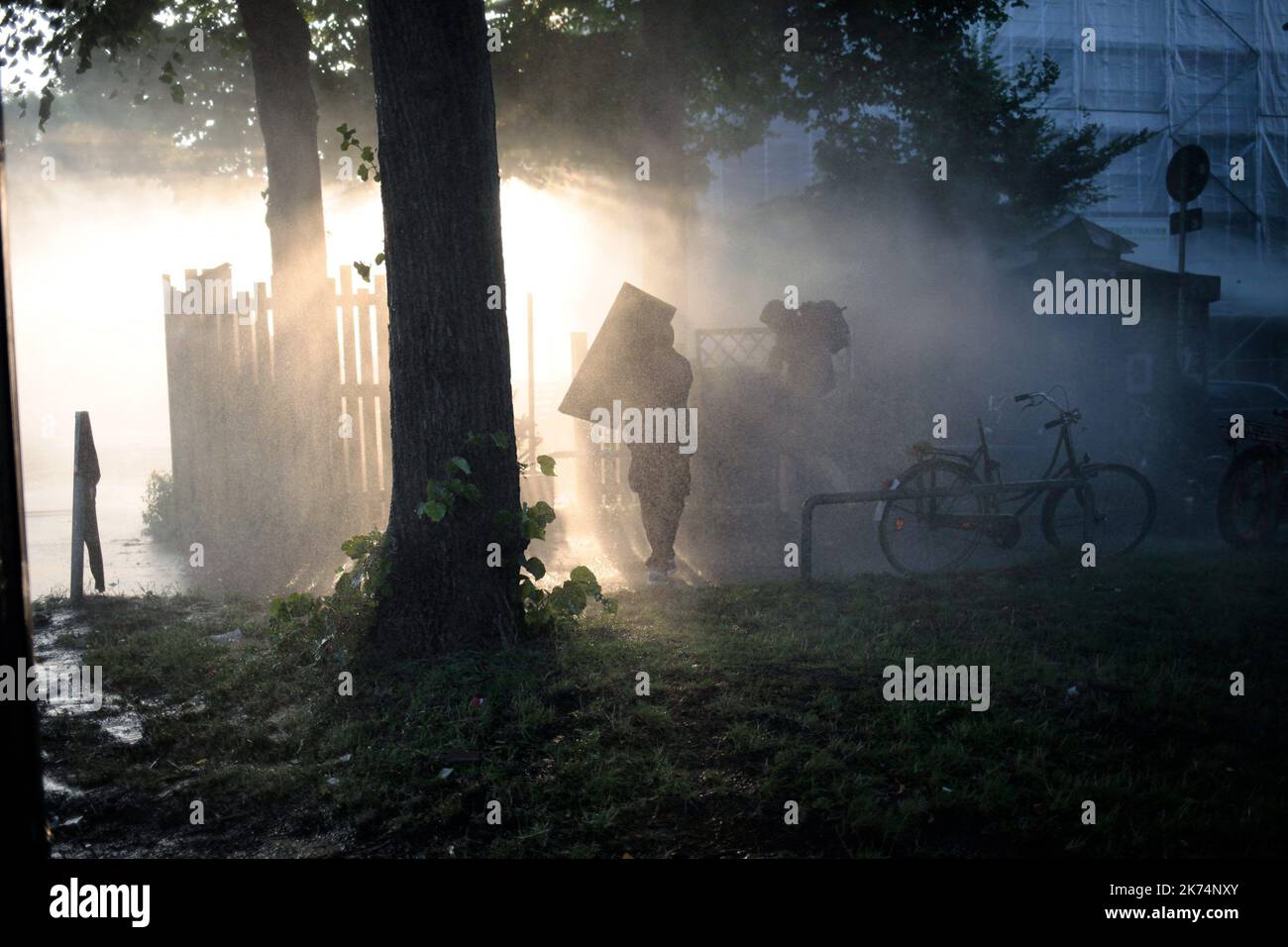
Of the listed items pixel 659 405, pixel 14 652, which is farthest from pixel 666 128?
pixel 14 652

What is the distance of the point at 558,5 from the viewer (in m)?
15.8

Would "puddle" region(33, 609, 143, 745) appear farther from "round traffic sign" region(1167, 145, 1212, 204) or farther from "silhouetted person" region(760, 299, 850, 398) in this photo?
"round traffic sign" region(1167, 145, 1212, 204)

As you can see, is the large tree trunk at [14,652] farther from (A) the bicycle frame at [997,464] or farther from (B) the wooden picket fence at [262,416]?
(B) the wooden picket fence at [262,416]

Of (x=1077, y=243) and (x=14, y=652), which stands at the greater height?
(x=1077, y=243)

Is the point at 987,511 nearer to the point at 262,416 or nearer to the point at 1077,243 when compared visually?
the point at 262,416

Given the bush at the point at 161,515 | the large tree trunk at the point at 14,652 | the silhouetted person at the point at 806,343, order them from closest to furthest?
1. the large tree trunk at the point at 14,652
2. the silhouetted person at the point at 806,343
3. the bush at the point at 161,515

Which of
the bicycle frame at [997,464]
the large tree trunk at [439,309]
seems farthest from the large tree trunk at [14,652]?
the bicycle frame at [997,464]

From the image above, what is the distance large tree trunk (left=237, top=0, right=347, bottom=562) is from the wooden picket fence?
0.11ft

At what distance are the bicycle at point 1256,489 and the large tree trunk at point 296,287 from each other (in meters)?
9.17

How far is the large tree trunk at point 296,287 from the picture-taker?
1098 centimetres

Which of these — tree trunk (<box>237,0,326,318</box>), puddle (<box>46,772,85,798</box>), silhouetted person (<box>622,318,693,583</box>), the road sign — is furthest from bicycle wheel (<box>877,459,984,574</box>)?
tree trunk (<box>237,0,326,318</box>)

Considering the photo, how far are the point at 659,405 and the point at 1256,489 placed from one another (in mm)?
5796

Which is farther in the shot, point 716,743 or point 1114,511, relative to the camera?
point 1114,511

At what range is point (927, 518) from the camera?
8.66 meters
